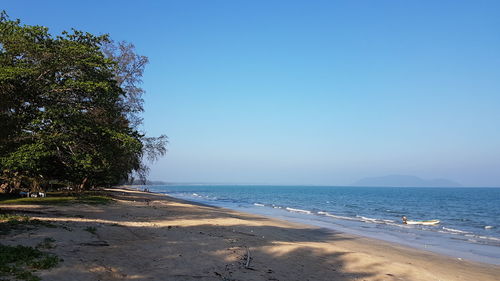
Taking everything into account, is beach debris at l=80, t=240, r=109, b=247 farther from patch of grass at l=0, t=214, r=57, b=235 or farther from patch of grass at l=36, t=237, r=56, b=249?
patch of grass at l=0, t=214, r=57, b=235

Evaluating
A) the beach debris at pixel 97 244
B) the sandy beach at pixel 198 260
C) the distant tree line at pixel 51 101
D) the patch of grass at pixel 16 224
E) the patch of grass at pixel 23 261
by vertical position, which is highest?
the distant tree line at pixel 51 101

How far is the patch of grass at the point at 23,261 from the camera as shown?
6.20 m

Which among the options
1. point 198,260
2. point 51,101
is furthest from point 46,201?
point 198,260

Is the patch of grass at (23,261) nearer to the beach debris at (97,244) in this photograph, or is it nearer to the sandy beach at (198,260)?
the sandy beach at (198,260)

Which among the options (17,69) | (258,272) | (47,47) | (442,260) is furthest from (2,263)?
(442,260)

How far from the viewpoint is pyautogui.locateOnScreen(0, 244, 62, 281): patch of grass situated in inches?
244

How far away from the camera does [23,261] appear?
6.89 meters

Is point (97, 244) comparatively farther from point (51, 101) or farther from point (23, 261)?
point (51, 101)

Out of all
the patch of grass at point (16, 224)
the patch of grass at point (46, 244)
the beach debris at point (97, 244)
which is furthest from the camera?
the patch of grass at point (16, 224)

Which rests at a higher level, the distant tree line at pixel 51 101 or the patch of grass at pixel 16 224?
the distant tree line at pixel 51 101

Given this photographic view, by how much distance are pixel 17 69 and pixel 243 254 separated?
11782mm

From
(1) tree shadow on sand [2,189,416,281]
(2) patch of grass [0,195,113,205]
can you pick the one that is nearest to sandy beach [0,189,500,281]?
(1) tree shadow on sand [2,189,416,281]

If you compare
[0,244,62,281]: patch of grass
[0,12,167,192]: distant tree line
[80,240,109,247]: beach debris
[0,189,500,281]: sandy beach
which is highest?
[0,12,167,192]: distant tree line

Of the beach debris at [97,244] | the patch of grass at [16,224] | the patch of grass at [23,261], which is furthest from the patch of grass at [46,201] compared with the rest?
the patch of grass at [23,261]
